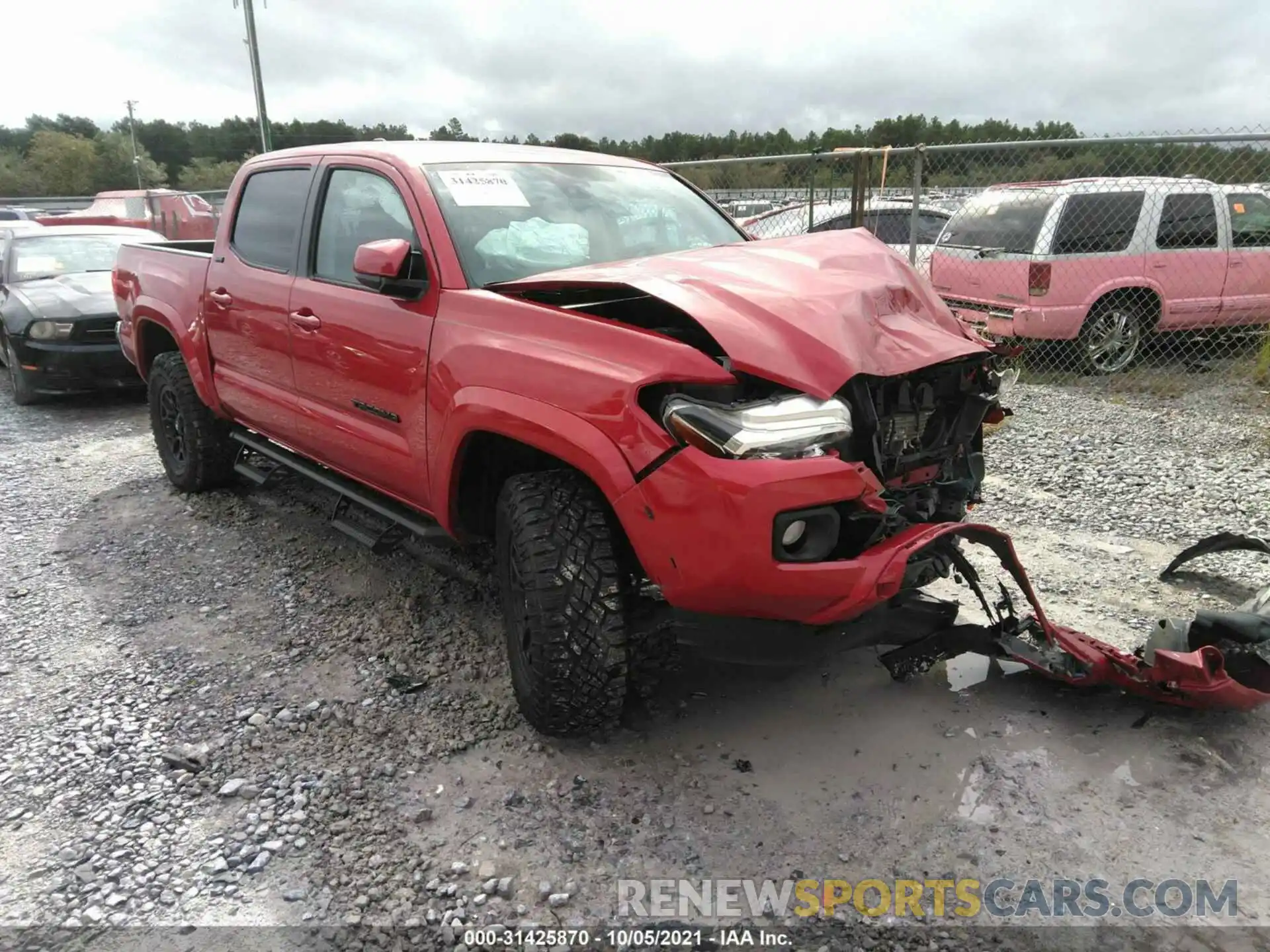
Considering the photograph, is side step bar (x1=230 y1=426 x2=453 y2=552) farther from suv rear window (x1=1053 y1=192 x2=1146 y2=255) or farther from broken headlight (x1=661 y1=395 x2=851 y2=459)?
suv rear window (x1=1053 y1=192 x2=1146 y2=255)

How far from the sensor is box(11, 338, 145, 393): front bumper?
7941 millimetres

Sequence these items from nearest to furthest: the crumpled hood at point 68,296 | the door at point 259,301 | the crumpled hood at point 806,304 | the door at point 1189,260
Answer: the crumpled hood at point 806,304 → the door at point 259,301 → the crumpled hood at point 68,296 → the door at point 1189,260

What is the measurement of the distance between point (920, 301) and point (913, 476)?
0.66 metres

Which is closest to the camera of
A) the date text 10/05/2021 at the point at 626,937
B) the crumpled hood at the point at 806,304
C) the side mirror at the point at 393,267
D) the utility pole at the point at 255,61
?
the date text 10/05/2021 at the point at 626,937

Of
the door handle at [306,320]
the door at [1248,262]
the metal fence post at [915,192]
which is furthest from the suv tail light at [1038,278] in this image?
the door handle at [306,320]

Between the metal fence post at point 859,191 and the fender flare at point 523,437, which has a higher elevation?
the metal fence post at point 859,191

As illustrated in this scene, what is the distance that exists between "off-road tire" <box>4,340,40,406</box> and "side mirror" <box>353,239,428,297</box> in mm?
6721

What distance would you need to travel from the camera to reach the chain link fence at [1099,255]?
788 centimetres

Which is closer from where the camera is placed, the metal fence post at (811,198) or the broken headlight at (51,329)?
the broken headlight at (51,329)

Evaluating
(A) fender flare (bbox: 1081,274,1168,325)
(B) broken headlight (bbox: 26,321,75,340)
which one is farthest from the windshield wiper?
(B) broken headlight (bbox: 26,321,75,340)

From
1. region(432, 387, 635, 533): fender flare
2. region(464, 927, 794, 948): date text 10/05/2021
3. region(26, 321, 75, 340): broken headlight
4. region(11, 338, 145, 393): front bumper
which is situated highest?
region(432, 387, 635, 533): fender flare

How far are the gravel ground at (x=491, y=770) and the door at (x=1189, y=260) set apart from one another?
482cm

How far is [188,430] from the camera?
5344 mm

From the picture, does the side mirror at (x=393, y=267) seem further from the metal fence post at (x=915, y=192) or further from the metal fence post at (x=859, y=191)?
the metal fence post at (x=859, y=191)
